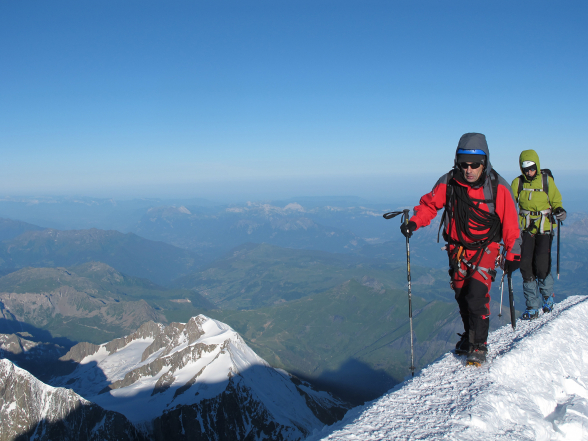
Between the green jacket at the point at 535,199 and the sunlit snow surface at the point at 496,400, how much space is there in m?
4.28

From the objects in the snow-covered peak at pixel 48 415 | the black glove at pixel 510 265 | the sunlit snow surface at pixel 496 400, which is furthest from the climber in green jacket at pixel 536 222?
the snow-covered peak at pixel 48 415

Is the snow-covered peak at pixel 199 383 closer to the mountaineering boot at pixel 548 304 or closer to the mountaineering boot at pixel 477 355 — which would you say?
the mountaineering boot at pixel 548 304

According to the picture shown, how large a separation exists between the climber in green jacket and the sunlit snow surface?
3723 millimetres

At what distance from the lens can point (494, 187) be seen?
25.4 ft

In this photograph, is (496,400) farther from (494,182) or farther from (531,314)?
(531,314)

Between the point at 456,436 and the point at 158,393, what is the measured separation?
10693 cm

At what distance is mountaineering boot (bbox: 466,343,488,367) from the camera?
7.21m

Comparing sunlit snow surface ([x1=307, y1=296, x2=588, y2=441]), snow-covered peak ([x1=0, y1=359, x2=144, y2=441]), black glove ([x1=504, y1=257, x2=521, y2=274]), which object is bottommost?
snow-covered peak ([x1=0, y1=359, x2=144, y2=441])

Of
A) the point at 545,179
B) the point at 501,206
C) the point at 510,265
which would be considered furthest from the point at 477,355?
the point at 545,179

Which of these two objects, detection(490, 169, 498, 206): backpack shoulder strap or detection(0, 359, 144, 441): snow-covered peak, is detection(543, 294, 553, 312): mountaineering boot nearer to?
detection(490, 169, 498, 206): backpack shoulder strap

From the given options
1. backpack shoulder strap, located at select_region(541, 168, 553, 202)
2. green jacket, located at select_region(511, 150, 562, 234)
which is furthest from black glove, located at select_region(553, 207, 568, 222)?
backpack shoulder strap, located at select_region(541, 168, 553, 202)

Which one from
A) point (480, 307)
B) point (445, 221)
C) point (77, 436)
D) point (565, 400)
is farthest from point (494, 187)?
point (77, 436)

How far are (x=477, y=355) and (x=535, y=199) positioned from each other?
6.77m

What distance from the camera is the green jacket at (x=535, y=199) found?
11141mm
